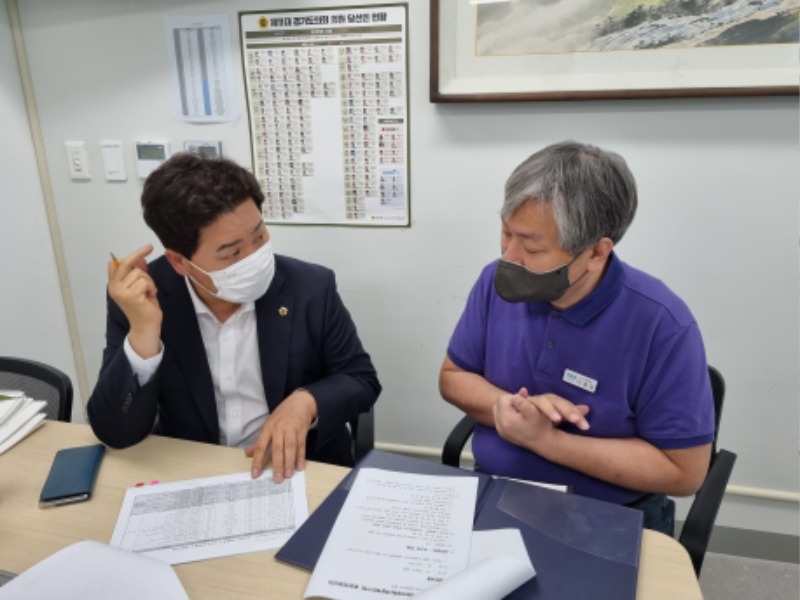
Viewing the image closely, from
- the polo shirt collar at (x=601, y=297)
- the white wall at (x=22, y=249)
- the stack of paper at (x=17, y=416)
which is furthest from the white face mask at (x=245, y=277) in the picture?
the white wall at (x=22, y=249)

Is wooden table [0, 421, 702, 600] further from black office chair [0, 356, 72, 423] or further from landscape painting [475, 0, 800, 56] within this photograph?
landscape painting [475, 0, 800, 56]

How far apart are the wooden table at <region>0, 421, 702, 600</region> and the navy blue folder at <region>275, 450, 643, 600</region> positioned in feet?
0.08

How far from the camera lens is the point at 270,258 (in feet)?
4.18

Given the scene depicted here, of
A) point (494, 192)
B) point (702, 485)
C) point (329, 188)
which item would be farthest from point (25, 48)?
point (702, 485)

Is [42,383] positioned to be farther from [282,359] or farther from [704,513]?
[704,513]

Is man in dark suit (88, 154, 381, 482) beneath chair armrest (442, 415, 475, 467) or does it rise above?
above

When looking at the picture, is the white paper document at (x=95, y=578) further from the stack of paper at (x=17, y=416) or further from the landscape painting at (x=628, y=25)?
the landscape painting at (x=628, y=25)

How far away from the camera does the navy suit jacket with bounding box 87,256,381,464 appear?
1.30 m

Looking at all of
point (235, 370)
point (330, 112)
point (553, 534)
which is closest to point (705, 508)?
point (553, 534)

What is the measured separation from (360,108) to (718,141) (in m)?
1.05

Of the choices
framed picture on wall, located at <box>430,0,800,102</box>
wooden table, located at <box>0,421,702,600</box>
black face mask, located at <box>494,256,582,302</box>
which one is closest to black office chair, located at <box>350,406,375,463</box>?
wooden table, located at <box>0,421,702,600</box>

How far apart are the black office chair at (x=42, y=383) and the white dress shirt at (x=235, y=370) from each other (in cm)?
36

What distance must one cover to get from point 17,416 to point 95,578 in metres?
0.66

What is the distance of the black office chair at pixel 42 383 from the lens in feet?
4.39
